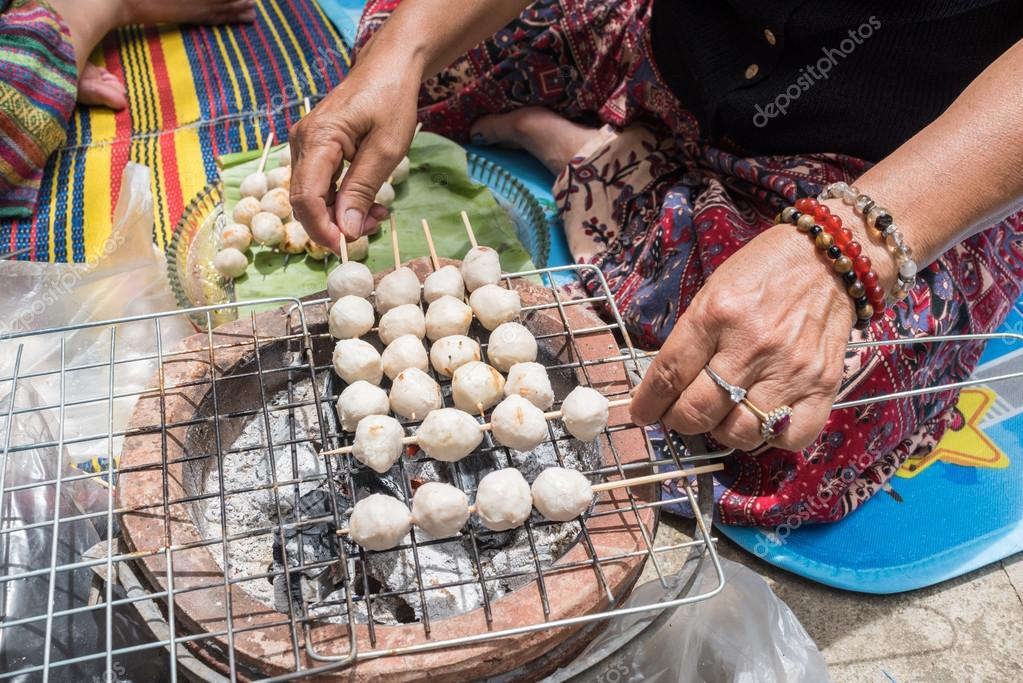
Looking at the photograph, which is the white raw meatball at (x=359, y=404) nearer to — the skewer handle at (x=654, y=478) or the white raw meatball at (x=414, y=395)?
the white raw meatball at (x=414, y=395)

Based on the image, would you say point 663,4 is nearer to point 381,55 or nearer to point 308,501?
point 381,55

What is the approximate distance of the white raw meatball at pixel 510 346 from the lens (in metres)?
1.84

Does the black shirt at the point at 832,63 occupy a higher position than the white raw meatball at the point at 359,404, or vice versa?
the black shirt at the point at 832,63

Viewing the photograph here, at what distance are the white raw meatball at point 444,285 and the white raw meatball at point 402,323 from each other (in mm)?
71

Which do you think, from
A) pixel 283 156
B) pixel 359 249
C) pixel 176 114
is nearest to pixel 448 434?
pixel 359 249

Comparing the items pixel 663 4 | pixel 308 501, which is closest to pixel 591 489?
pixel 308 501

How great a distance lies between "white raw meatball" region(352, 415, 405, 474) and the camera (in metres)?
1.62

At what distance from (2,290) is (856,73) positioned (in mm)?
2831

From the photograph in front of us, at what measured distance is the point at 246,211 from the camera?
2797mm

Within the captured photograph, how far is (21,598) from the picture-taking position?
1.79 meters

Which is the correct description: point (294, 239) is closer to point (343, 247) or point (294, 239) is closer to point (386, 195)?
point (386, 195)

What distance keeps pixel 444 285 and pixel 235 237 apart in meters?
1.10

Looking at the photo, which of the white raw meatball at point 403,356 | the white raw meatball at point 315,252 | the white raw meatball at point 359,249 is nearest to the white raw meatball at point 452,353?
the white raw meatball at point 403,356

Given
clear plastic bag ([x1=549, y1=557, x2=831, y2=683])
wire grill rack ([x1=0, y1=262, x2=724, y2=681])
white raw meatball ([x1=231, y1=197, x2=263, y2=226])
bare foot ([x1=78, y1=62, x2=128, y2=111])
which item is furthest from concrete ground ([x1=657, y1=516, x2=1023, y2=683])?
bare foot ([x1=78, y1=62, x2=128, y2=111])
